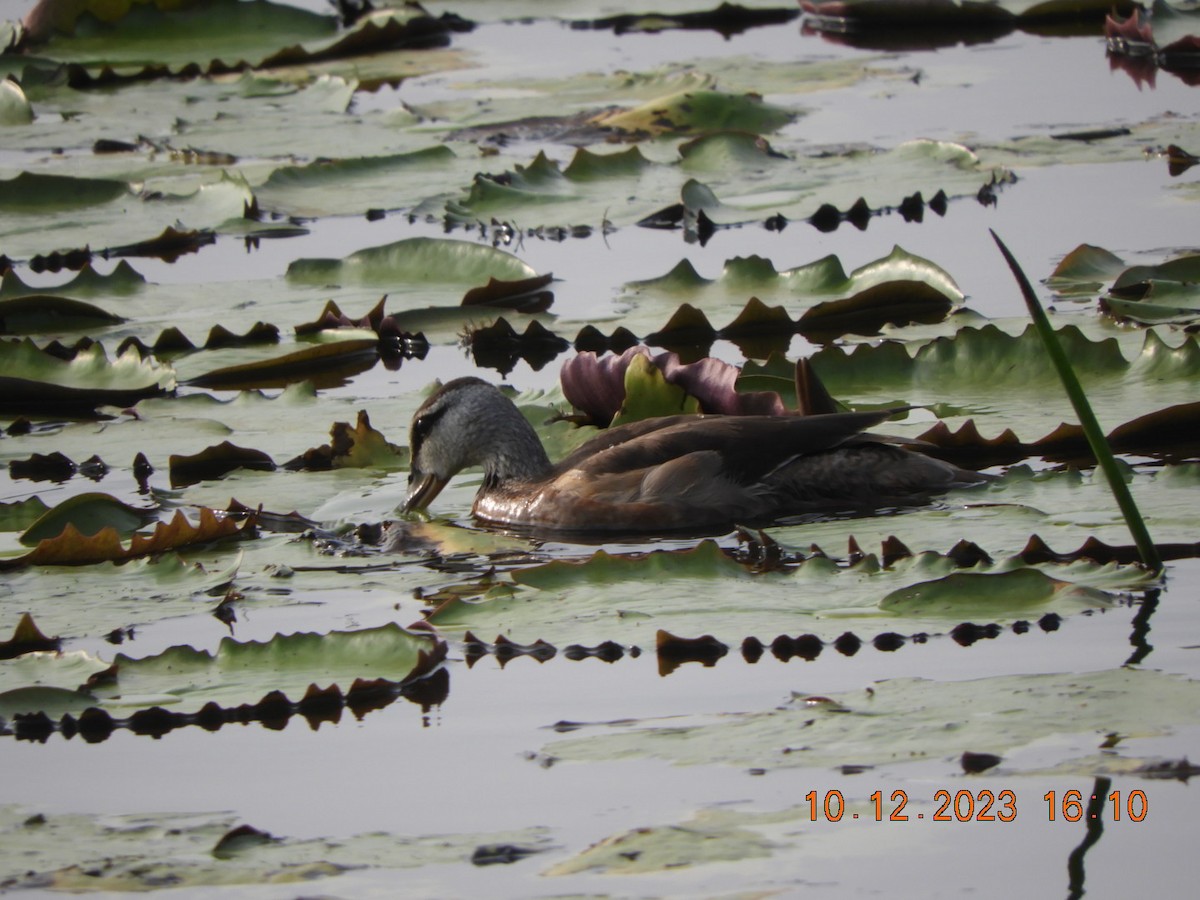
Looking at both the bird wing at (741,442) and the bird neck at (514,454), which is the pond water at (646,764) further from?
the bird neck at (514,454)

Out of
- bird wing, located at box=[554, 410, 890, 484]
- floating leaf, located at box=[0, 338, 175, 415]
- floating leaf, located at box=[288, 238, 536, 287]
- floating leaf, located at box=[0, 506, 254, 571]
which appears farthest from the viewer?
floating leaf, located at box=[288, 238, 536, 287]

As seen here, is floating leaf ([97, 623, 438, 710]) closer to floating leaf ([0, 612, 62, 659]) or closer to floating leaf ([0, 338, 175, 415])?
→ floating leaf ([0, 612, 62, 659])

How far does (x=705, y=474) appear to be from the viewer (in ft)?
19.5

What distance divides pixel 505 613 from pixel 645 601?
0.35m

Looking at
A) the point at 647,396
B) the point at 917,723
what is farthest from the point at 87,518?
the point at 917,723

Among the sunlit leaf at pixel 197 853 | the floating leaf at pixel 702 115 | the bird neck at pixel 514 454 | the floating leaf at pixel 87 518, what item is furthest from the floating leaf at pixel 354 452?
the floating leaf at pixel 702 115

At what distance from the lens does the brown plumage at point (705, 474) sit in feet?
19.3

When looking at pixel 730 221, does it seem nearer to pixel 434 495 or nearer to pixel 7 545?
pixel 434 495

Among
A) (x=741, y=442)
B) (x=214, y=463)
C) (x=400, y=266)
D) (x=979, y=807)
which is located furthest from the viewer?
(x=400, y=266)

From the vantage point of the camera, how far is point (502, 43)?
48.1 feet

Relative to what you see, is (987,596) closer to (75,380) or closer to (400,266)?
(75,380)

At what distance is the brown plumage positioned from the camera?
5.89 meters

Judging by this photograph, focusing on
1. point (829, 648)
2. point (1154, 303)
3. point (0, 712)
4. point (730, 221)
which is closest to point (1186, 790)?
point (829, 648)

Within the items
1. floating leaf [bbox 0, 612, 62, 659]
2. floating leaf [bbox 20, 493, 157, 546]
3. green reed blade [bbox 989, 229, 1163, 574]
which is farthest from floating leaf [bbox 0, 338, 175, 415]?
green reed blade [bbox 989, 229, 1163, 574]
